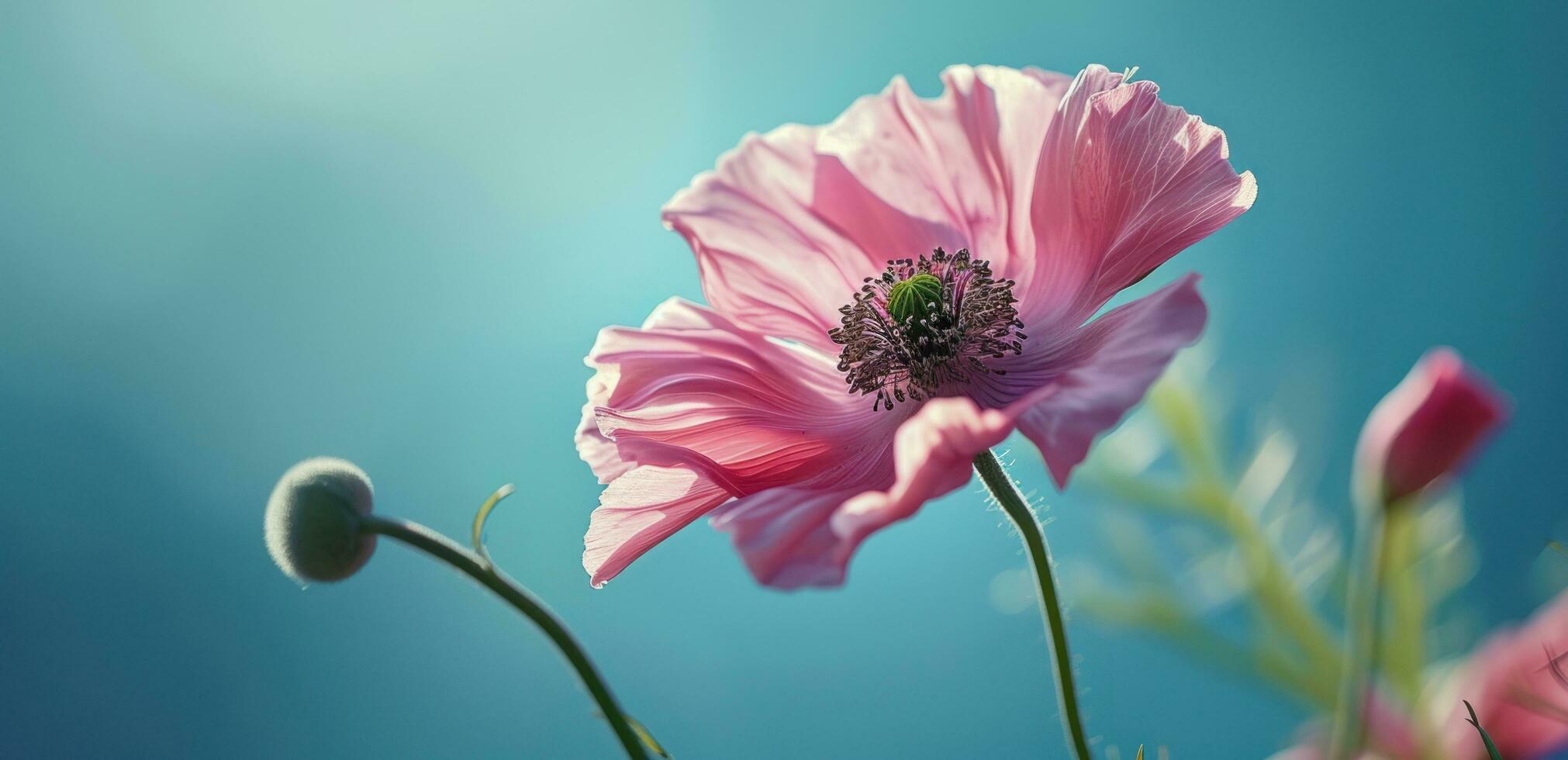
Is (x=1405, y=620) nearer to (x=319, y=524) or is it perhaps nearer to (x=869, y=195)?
(x=869, y=195)

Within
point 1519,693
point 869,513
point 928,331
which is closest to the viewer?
point 869,513

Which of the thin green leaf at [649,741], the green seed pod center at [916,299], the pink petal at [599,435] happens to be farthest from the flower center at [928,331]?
the thin green leaf at [649,741]

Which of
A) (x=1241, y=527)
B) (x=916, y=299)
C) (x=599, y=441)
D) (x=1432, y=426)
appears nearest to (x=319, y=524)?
(x=599, y=441)

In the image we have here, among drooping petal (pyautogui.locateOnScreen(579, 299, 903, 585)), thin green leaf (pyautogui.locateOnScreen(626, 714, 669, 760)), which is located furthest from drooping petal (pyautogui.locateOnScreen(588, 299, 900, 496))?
thin green leaf (pyautogui.locateOnScreen(626, 714, 669, 760))

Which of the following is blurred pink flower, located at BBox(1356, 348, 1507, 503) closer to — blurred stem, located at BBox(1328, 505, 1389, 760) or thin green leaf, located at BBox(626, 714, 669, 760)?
blurred stem, located at BBox(1328, 505, 1389, 760)

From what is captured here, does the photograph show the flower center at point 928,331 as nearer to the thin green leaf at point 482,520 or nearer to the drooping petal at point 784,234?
the drooping petal at point 784,234
